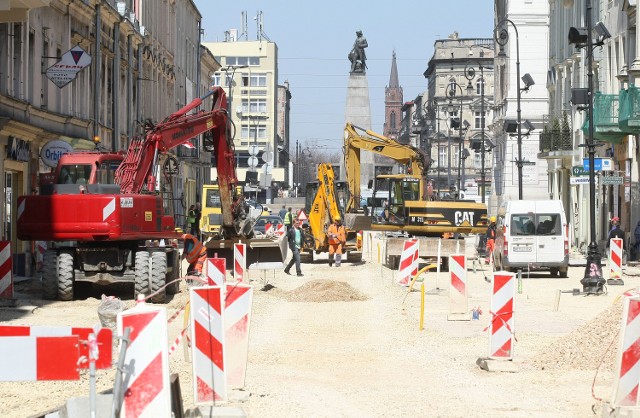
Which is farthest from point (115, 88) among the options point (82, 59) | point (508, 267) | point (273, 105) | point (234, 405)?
point (273, 105)

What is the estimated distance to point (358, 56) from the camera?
68.1m

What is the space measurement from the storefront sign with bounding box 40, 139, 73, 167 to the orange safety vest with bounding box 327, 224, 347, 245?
10.7 meters

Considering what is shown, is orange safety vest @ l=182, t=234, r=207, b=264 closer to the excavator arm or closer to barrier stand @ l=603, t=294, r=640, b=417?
the excavator arm

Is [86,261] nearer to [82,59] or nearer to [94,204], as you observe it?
[94,204]

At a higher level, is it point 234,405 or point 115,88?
point 115,88

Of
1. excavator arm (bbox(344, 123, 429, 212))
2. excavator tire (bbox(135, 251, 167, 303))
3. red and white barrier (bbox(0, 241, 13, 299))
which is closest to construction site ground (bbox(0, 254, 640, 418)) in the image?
red and white barrier (bbox(0, 241, 13, 299))

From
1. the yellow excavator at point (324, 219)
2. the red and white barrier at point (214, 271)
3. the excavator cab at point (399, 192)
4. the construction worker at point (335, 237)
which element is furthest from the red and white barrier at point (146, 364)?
the excavator cab at point (399, 192)

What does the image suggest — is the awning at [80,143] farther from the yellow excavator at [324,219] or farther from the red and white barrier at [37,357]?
the red and white barrier at [37,357]

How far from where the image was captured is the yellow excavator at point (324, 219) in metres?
41.1

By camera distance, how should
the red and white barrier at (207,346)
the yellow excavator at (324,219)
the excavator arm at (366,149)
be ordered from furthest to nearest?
1. the excavator arm at (366,149)
2. the yellow excavator at (324,219)
3. the red and white barrier at (207,346)

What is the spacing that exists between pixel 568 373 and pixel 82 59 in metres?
21.8

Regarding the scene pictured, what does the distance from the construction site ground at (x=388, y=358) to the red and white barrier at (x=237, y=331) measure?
26cm

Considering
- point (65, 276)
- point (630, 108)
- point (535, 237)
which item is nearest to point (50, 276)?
point (65, 276)

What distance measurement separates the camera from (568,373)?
14062 millimetres
